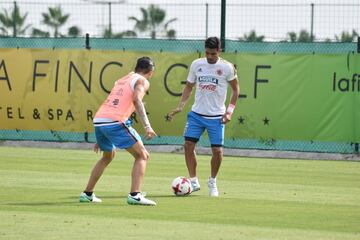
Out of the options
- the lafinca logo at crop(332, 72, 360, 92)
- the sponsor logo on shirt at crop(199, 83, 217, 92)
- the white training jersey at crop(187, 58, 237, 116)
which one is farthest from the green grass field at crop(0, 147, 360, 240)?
the lafinca logo at crop(332, 72, 360, 92)

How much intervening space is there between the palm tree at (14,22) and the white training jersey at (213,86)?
45.7 feet

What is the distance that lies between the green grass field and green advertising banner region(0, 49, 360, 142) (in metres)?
2.35

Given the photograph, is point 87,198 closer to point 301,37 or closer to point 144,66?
point 144,66

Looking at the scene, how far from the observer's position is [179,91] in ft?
86.6

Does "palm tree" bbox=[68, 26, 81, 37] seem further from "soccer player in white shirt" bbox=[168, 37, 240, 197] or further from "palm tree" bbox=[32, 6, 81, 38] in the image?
"soccer player in white shirt" bbox=[168, 37, 240, 197]

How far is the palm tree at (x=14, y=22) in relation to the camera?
1184 inches

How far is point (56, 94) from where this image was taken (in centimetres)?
2777

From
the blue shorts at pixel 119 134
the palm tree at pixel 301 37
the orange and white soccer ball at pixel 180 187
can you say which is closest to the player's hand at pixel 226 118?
the orange and white soccer ball at pixel 180 187

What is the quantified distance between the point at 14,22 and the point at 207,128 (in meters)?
14.5

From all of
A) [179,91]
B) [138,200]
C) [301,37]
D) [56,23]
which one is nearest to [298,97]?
[179,91]

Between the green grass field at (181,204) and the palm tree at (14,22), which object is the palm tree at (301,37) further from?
the palm tree at (14,22)

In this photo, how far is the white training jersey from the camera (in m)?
16.6

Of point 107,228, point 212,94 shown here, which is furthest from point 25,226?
point 212,94

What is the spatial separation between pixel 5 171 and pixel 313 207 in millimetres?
6993
